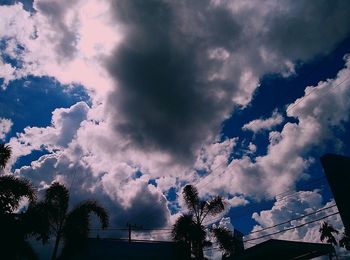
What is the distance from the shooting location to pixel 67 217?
1998 centimetres

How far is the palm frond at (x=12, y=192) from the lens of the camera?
45.8 ft

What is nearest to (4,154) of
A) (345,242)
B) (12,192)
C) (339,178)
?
(12,192)

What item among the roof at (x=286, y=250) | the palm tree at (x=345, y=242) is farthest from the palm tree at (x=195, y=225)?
the palm tree at (x=345, y=242)

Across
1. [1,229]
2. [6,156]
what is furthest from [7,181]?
[1,229]

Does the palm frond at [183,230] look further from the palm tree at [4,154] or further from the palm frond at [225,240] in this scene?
the palm tree at [4,154]


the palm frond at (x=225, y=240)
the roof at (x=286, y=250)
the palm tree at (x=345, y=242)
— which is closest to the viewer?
the roof at (x=286, y=250)

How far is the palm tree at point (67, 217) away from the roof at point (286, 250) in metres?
9.89

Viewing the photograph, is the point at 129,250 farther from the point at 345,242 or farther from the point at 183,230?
the point at 345,242

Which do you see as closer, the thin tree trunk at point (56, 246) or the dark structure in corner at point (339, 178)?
the thin tree trunk at point (56, 246)

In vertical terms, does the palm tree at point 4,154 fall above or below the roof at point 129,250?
above

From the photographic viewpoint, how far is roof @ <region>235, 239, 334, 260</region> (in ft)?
55.6

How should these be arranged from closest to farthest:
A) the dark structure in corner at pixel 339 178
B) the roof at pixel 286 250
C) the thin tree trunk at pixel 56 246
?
the roof at pixel 286 250
the thin tree trunk at pixel 56 246
the dark structure in corner at pixel 339 178

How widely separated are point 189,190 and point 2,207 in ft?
60.7

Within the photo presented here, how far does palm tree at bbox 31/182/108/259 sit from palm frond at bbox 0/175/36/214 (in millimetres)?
3700
